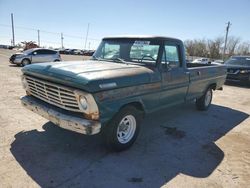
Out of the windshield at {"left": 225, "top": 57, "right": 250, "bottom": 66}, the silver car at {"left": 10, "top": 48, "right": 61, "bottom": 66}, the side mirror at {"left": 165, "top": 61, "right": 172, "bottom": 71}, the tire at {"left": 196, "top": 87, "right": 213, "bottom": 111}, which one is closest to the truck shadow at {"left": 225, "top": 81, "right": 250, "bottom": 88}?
the windshield at {"left": 225, "top": 57, "right": 250, "bottom": 66}

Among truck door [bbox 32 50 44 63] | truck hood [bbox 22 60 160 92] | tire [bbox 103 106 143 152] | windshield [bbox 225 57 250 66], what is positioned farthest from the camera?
truck door [bbox 32 50 44 63]

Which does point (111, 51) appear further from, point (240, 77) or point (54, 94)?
point (240, 77)

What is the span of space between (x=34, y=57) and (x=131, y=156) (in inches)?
656

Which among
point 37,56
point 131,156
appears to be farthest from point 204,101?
point 37,56

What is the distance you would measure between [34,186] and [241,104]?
7993 millimetres

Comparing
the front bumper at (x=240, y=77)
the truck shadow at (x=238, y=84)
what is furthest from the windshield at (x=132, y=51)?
the truck shadow at (x=238, y=84)

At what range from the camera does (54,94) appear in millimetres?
4016

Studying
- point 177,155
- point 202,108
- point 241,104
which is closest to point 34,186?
point 177,155

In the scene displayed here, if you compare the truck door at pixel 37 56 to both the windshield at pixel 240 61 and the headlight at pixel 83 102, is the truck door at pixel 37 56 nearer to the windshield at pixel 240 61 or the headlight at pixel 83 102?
the windshield at pixel 240 61

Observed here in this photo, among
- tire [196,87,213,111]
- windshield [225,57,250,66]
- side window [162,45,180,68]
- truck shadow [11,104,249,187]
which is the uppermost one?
side window [162,45,180,68]

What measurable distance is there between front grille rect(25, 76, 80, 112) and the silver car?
1499cm

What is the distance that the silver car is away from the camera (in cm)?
1830

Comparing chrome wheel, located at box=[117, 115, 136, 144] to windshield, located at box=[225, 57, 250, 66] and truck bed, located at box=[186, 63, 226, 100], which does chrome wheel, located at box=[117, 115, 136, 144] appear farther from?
windshield, located at box=[225, 57, 250, 66]

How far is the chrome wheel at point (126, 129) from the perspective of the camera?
4312 mm
